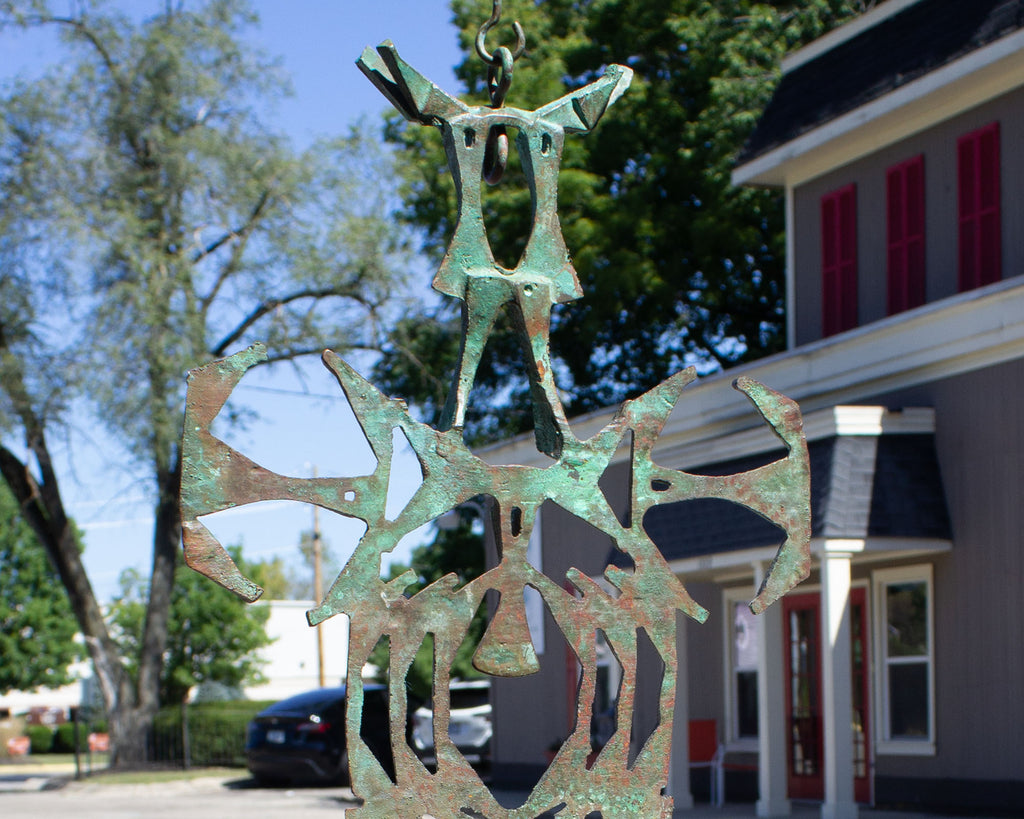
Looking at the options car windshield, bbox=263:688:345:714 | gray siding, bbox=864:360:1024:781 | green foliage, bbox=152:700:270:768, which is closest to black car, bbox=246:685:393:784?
car windshield, bbox=263:688:345:714

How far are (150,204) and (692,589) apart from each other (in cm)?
1147

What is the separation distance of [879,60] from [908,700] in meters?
7.03

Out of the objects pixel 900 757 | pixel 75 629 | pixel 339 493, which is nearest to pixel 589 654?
pixel 339 493

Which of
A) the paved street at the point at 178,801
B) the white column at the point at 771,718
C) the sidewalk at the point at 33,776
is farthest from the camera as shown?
the sidewalk at the point at 33,776

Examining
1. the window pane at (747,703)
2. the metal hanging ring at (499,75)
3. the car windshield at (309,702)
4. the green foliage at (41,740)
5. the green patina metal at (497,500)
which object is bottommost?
the green foliage at (41,740)

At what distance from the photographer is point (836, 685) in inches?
532

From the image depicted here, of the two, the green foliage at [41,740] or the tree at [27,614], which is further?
the tree at [27,614]

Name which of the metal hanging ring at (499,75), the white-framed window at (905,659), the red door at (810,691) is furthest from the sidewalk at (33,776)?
the metal hanging ring at (499,75)

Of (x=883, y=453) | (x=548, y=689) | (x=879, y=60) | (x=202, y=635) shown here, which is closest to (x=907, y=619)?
(x=883, y=453)

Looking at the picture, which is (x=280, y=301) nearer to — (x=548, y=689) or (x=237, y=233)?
(x=237, y=233)

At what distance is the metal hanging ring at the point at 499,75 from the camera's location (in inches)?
237

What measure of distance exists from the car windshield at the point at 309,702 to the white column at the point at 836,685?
9738mm

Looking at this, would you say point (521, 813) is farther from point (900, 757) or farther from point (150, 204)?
point (150, 204)

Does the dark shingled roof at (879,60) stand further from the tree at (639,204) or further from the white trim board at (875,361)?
the tree at (639,204)
